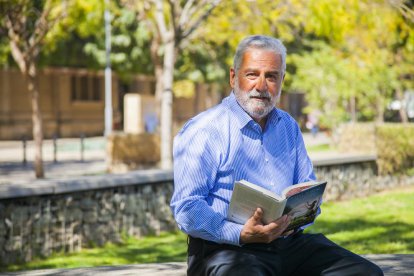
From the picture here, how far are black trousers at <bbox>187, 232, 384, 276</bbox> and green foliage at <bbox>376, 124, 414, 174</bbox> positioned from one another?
33.7 feet

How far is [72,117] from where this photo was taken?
39.4 m

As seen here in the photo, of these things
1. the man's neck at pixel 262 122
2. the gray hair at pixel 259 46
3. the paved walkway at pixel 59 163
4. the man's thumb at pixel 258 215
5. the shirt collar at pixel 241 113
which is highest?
the gray hair at pixel 259 46

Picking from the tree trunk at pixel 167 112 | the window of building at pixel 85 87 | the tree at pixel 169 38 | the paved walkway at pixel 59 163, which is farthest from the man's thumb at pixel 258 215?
the window of building at pixel 85 87

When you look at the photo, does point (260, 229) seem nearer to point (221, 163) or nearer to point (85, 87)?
point (221, 163)

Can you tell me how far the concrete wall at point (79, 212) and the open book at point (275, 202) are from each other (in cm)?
429

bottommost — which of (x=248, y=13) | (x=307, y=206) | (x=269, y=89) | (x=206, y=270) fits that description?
(x=206, y=270)

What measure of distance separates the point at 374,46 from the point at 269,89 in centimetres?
2209

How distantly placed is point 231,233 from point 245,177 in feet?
1.16

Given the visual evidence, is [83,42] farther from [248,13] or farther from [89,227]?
[89,227]

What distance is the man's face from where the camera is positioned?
12.3 feet

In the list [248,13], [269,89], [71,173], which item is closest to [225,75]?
[71,173]

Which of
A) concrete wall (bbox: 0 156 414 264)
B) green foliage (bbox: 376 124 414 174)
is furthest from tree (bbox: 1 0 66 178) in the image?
green foliage (bbox: 376 124 414 174)

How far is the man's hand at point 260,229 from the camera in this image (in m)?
3.49

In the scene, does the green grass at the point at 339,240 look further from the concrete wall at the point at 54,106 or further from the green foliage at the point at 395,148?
the concrete wall at the point at 54,106
